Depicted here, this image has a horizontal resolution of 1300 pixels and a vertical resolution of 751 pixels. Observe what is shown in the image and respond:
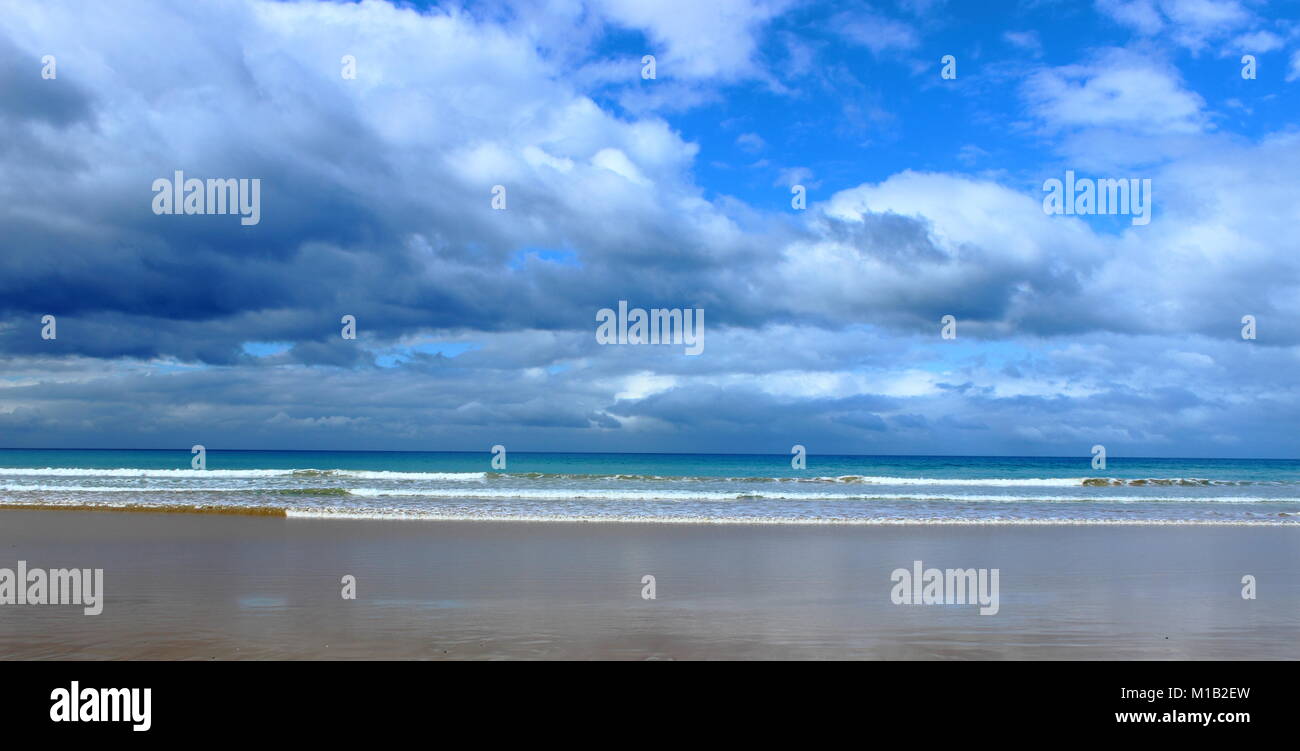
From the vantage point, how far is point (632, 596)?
36.8 ft

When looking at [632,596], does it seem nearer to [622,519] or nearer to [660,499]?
[622,519]

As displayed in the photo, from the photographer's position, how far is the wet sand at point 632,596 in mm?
8281

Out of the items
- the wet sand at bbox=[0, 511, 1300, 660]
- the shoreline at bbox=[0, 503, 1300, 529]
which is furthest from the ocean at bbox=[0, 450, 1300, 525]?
the wet sand at bbox=[0, 511, 1300, 660]

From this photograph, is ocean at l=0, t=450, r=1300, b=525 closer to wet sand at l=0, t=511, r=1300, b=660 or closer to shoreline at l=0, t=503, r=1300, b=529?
shoreline at l=0, t=503, r=1300, b=529

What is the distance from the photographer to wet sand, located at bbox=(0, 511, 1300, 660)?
27.2 feet

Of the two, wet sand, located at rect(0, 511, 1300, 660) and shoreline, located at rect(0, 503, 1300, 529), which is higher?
wet sand, located at rect(0, 511, 1300, 660)

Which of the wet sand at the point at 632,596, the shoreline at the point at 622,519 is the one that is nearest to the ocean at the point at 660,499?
the shoreline at the point at 622,519

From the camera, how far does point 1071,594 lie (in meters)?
11.5

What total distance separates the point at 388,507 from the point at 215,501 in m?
6.02

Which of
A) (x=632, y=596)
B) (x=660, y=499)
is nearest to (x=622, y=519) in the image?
(x=660, y=499)
